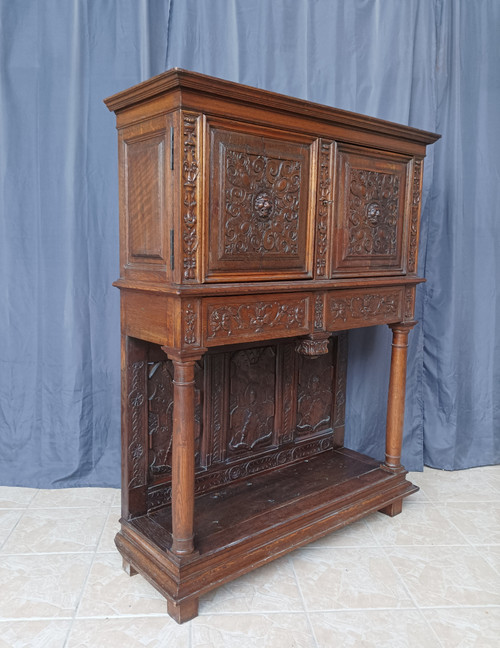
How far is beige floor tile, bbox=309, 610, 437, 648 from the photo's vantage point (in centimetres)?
178

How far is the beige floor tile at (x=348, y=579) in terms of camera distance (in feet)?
6.49

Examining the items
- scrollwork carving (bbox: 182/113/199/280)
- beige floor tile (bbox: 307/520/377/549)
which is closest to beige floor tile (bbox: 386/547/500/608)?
beige floor tile (bbox: 307/520/377/549)

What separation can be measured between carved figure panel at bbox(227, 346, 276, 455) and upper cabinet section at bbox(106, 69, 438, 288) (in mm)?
582

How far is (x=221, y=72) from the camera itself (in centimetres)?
265

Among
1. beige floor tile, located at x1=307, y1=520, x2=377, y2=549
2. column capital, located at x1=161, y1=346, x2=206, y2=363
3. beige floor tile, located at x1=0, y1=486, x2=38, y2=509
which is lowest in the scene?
beige floor tile, located at x1=307, y1=520, x2=377, y2=549

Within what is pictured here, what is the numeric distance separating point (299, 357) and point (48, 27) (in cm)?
192

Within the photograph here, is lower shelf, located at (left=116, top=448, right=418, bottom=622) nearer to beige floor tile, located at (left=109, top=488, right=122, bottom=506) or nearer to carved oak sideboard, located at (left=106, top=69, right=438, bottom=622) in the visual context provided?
carved oak sideboard, located at (left=106, top=69, right=438, bottom=622)

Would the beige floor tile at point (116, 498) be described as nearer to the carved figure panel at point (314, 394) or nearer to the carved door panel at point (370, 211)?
the carved figure panel at point (314, 394)

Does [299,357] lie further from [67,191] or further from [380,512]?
[67,191]

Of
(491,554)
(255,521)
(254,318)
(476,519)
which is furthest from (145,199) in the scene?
(476,519)

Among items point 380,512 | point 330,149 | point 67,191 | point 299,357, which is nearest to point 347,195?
point 330,149

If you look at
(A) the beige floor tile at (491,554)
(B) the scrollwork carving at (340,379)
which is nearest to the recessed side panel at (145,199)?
(B) the scrollwork carving at (340,379)

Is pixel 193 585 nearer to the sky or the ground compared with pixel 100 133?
nearer to the ground

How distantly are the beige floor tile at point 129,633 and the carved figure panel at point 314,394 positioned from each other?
3.93 ft
